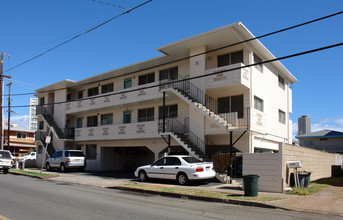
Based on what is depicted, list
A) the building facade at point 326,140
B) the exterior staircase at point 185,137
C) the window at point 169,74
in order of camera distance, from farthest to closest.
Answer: the building facade at point 326,140 < the window at point 169,74 < the exterior staircase at point 185,137

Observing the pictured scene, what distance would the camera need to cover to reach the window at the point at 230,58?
2042 cm

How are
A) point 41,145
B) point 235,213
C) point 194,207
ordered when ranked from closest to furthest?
point 235,213, point 194,207, point 41,145

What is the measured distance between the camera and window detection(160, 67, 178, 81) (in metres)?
23.9

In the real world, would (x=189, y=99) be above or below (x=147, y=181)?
above

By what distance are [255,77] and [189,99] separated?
15.3 ft

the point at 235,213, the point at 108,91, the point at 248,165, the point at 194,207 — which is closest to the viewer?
the point at 235,213

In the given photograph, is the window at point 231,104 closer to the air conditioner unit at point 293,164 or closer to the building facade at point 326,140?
the air conditioner unit at point 293,164

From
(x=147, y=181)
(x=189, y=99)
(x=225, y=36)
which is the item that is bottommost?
(x=147, y=181)

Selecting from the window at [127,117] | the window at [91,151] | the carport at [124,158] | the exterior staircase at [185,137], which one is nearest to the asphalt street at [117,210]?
the exterior staircase at [185,137]

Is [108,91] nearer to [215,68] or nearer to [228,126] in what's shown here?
[215,68]

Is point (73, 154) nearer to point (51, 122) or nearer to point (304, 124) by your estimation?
point (51, 122)

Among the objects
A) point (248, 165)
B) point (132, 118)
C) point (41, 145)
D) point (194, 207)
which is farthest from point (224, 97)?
point (41, 145)

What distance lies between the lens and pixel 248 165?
48.3 feet

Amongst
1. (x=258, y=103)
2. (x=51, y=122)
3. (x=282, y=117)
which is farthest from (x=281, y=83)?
(x=51, y=122)
